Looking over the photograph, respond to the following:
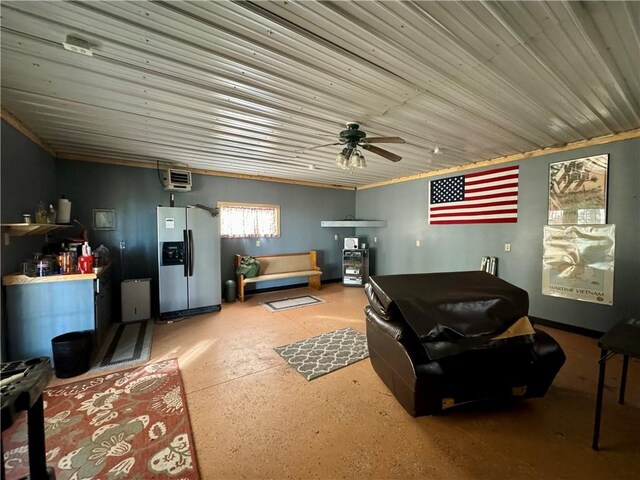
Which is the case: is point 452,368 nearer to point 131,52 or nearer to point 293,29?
point 293,29

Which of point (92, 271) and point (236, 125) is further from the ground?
point (236, 125)

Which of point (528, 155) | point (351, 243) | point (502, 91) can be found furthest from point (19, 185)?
point (528, 155)

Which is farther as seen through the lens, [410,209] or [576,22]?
[410,209]

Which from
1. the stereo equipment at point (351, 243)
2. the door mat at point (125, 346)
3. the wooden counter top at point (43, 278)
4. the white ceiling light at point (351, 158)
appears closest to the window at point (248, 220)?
the stereo equipment at point (351, 243)

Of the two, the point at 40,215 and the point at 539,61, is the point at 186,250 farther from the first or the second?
the point at 539,61

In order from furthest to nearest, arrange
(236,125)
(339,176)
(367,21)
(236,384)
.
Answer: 1. (339,176)
2. (236,125)
3. (236,384)
4. (367,21)

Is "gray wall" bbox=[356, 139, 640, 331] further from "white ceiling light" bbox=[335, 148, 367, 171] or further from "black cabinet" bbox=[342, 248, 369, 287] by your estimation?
"white ceiling light" bbox=[335, 148, 367, 171]

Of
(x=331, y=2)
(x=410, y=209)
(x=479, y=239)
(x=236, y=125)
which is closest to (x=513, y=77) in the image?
(x=331, y=2)

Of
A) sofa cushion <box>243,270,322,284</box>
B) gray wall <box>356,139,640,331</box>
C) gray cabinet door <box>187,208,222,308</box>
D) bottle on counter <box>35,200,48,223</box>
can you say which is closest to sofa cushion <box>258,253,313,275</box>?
sofa cushion <box>243,270,322,284</box>

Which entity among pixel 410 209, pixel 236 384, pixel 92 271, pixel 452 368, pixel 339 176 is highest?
pixel 339 176

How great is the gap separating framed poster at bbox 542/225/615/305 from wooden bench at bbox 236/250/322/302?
416 centimetres

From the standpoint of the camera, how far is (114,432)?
1.88 metres

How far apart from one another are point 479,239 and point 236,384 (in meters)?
4.48

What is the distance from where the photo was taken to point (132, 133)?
3.13 m
